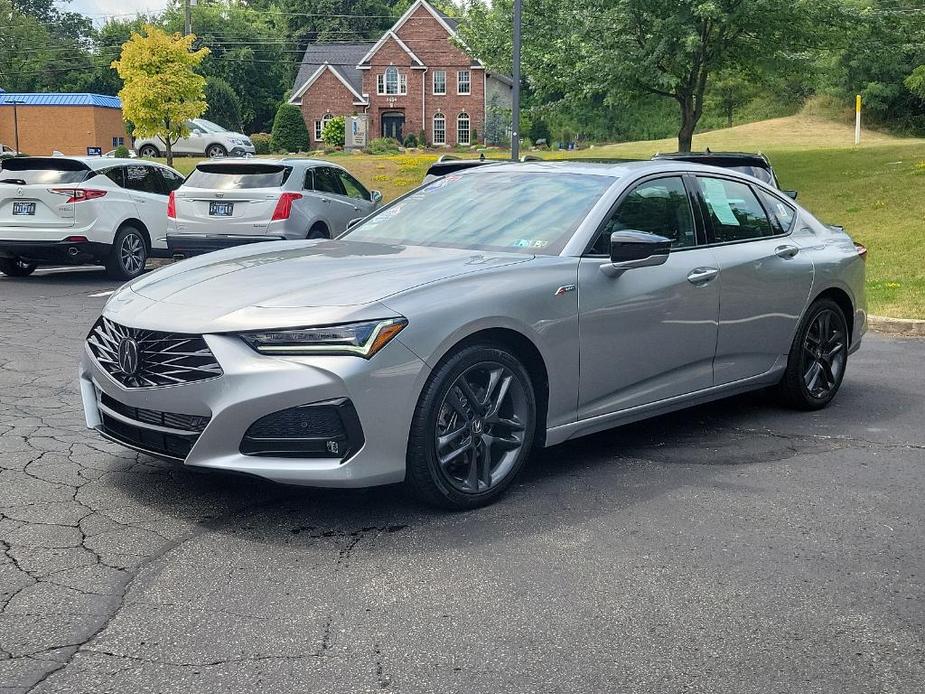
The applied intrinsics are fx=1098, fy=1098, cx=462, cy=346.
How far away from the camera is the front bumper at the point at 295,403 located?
4398 mm

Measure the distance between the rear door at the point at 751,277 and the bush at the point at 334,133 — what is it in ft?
A: 210

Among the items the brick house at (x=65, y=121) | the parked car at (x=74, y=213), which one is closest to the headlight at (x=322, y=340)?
the parked car at (x=74, y=213)

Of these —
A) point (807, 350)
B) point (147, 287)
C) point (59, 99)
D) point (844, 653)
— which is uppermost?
point (59, 99)

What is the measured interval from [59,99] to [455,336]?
64.2 meters

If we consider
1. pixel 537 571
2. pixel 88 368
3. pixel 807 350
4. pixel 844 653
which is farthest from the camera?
pixel 807 350

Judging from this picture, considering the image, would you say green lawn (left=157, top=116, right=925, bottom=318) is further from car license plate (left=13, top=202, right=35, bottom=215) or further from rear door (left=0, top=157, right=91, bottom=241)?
car license plate (left=13, top=202, right=35, bottom=215)

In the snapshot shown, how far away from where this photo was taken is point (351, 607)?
12.7ft

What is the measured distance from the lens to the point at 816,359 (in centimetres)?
715

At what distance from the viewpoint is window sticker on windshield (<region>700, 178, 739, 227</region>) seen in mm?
6465

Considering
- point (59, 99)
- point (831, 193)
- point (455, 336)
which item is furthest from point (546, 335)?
point (59, 99)

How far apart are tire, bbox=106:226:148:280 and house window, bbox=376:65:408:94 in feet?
193

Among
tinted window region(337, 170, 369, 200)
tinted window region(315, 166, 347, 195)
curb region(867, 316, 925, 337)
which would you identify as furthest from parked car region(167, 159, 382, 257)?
curb region(867, 316, 925, 337)

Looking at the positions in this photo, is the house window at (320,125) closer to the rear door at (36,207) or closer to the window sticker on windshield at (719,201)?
the rear door at (36,207)

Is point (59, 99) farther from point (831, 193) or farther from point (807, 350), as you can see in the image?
point (807, 350)
